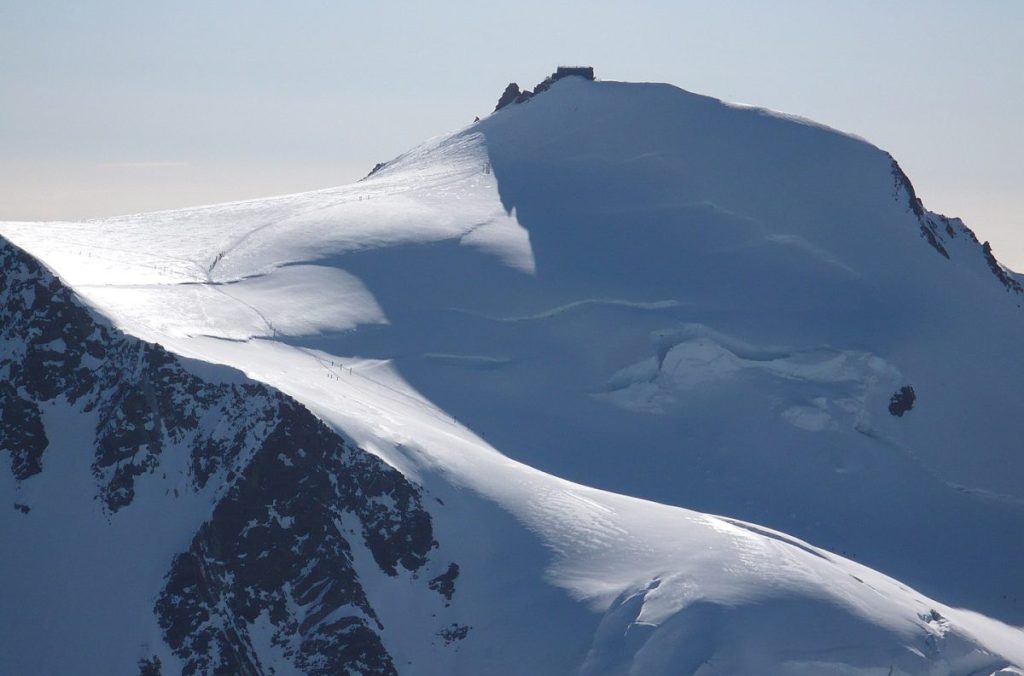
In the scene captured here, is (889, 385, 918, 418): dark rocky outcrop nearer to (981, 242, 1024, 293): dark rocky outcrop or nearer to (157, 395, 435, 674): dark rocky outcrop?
(981, 242, 1024, 293): dark rocky outcrop

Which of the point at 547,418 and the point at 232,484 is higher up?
the point at 547,418

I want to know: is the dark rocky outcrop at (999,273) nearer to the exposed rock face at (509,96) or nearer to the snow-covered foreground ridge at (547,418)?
the snow-covered foreground ridge at (547,418)

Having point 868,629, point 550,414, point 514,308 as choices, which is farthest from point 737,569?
point 514,308

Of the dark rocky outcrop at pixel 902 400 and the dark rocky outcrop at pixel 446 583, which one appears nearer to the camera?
the dark rocky outcrop at pixel 446 583

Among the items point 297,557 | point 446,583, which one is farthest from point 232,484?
point 446,583

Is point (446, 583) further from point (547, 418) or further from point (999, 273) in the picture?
point (999, 273)

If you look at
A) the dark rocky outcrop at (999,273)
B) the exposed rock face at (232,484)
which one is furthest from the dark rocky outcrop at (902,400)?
the exposed rock face at (232,484)
